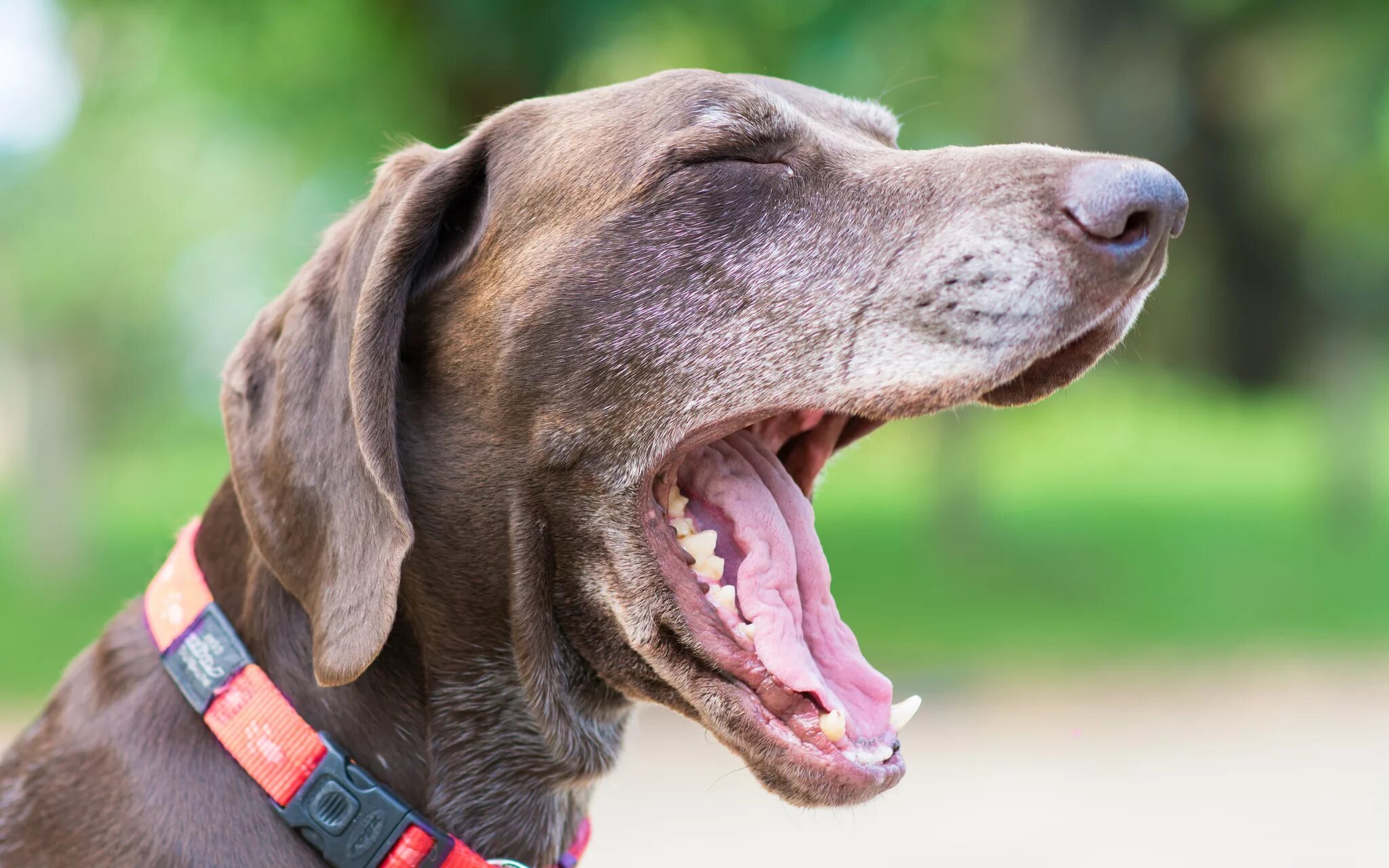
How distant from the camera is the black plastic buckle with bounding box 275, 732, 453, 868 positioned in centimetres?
246

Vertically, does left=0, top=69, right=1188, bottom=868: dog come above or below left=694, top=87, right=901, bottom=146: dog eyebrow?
below

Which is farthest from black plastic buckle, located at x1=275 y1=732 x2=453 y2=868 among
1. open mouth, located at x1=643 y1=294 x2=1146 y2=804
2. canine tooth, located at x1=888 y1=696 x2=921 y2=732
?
canine tooth, located at x1=888 y1=696 x2=921 y2=732

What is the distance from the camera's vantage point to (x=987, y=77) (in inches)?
523

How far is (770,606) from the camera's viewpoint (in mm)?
2766

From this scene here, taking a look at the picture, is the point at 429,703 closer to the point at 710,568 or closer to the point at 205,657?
the point at 205,657

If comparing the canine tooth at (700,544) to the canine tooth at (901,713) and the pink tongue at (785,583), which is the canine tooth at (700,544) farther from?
the canine tooth at (901,713)

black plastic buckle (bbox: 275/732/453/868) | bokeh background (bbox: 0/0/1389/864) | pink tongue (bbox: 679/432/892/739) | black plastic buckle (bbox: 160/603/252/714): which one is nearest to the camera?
black plastic buckle (bbox: 275/732/453/868)

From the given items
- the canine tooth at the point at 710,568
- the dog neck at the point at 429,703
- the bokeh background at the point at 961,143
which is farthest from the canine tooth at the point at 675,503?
the bokeh background at the point at 961,143

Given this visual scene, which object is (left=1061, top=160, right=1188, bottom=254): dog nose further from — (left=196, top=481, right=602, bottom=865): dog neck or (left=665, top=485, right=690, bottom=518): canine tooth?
(left=196, top=481, right=602, bottom=865): dog neck

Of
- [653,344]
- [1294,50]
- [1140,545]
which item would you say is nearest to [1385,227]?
[1294,50]

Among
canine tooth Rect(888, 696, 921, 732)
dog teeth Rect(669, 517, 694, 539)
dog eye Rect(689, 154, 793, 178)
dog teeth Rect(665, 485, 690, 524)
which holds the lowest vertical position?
canine tooth Rect(888, 696, 921, 732)

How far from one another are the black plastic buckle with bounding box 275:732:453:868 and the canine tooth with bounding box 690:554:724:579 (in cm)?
73

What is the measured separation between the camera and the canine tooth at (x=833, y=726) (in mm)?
2617

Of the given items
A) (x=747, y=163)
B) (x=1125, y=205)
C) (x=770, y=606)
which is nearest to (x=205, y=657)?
(x=770, y=606)
